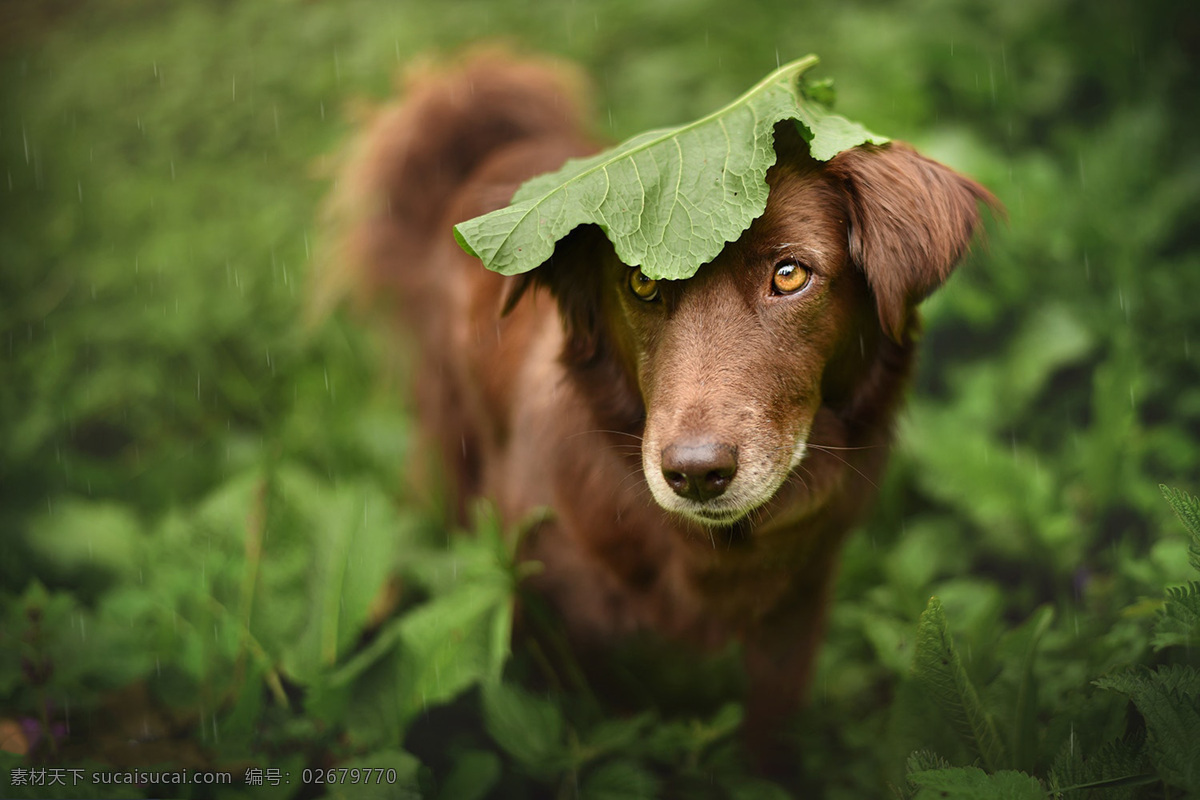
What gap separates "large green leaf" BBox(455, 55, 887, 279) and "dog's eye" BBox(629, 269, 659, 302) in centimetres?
18

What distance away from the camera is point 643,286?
203 cm

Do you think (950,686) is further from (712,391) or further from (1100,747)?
(712,391)

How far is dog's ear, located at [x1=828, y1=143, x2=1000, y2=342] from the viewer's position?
75.7 inches

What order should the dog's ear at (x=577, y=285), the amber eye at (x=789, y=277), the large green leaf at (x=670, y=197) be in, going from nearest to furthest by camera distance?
the large green leaf at (x=670, y=197), the amber eye at (x=789, y=277), the dog's ear at (x=577, y=285)

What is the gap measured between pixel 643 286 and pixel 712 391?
13.5 inches

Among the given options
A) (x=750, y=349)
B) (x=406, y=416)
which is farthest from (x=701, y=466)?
(x=406, y=416)

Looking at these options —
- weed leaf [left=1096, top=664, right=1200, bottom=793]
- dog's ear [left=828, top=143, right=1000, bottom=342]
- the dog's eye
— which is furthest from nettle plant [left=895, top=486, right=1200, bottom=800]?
the dog's eye

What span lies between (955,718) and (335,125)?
198 inches

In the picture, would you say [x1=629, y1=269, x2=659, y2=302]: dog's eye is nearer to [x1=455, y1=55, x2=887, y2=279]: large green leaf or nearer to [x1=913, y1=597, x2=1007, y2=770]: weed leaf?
[x1=455, y1=55, x2=887, y2=279]: large green leaf

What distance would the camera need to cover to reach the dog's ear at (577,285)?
219cm

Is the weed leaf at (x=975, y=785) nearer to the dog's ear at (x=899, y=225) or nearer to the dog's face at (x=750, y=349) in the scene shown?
the dog's face at (x=750, y=349)

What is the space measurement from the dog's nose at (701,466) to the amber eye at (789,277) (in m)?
0.41

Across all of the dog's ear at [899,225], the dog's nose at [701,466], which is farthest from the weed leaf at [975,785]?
the dog's ear at [899,225]

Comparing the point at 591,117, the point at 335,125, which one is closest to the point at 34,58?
the point at 335,125
